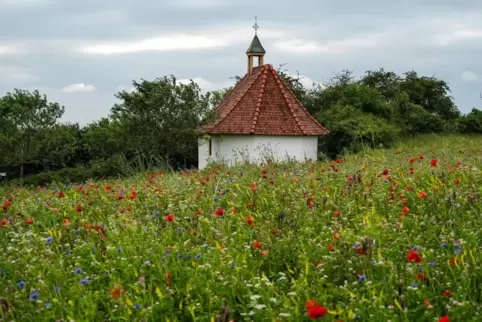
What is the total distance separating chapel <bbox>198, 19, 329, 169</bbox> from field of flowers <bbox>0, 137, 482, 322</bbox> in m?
21.0

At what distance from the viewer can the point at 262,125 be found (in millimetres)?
29062

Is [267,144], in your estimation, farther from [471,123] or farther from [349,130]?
[471,123]

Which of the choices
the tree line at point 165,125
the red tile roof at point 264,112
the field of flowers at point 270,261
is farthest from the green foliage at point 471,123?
the field of flowers at point 270,261

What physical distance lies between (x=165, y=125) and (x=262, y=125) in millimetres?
6289

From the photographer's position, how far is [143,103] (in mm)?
33906

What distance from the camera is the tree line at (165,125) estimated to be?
1276 inches

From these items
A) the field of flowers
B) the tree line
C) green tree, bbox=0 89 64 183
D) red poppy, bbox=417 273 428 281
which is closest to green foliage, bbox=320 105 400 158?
the tree line

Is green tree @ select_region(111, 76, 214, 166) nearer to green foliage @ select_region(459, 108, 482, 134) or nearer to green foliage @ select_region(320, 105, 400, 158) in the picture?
green foliage @ select_region(320, 105, 400, 158)

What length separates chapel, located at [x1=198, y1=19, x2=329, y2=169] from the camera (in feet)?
95.0

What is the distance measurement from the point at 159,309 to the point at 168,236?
1.47 meters

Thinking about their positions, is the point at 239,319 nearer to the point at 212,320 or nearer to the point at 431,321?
the point at 212,320

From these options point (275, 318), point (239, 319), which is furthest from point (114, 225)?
point (275, 318)

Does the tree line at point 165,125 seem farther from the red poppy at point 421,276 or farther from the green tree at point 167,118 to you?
the red poppy at point 421,276

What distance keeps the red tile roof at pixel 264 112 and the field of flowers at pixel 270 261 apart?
21.3 m
